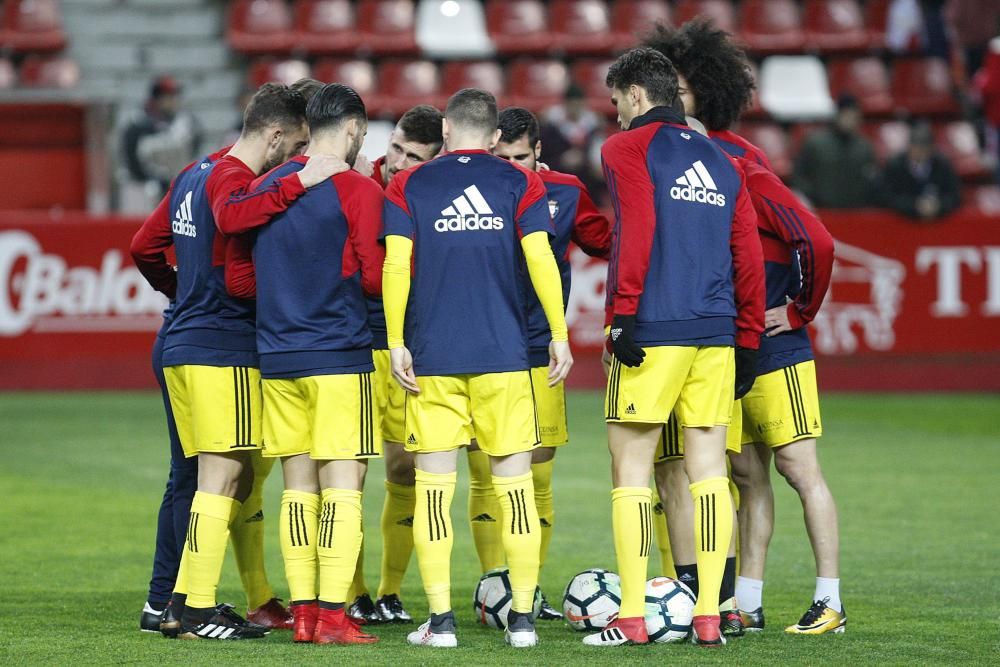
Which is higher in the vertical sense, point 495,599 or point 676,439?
point 676,439

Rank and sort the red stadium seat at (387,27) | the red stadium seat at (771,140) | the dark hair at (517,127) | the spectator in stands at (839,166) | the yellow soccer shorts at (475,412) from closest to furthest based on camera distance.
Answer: the yellow soccer shorts at (475,412) < the dark hair at (517,127) < the spectator in stands at (839,166) < the red stadium seat at (771,140) < the red stadium seat at (387,27)

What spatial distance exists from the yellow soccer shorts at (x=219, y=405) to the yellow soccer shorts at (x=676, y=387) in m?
1.36

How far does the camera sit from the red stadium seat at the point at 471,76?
56.4ft

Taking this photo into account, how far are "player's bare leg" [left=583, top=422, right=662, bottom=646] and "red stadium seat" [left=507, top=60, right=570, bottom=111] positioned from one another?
11771 millimetres

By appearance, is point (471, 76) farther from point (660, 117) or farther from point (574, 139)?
point (660, 117)

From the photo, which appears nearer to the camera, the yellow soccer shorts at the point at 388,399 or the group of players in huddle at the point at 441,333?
the group of players in huddle at the point at 441,333

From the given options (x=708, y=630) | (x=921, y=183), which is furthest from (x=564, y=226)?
(x=921, y=183)

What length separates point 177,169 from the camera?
14.9 m

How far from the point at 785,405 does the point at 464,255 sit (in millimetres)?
1450

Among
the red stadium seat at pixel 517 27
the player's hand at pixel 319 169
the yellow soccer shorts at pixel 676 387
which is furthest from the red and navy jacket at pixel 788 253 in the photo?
the red stadium seat at pixel 517 27

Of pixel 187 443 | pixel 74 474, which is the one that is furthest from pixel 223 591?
pixel 74 474

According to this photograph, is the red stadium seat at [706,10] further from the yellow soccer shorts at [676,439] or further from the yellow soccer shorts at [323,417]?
the yellow soccer shorts at [323,417]

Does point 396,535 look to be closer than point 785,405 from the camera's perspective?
No

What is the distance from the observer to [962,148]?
680 inches
